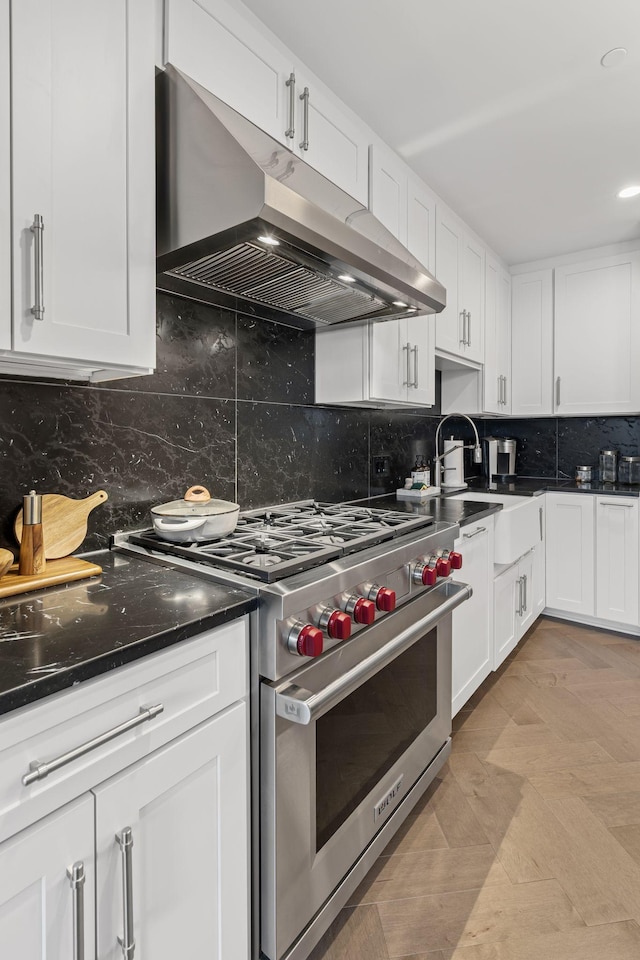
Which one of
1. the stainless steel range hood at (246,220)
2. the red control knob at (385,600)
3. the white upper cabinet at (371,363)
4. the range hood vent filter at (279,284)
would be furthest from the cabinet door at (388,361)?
the red control knob at (385,600)

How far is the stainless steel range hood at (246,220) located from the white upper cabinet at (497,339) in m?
1.74

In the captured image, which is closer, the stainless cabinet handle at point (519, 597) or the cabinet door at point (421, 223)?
the cabinet door at point (421, 223)

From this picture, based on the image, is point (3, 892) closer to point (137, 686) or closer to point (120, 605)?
point (137, 686)

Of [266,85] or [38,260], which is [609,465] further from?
[38,260]

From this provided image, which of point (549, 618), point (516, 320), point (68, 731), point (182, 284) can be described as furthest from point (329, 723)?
point (516, 320)

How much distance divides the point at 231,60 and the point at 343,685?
63.6 inches

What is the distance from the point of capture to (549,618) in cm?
348

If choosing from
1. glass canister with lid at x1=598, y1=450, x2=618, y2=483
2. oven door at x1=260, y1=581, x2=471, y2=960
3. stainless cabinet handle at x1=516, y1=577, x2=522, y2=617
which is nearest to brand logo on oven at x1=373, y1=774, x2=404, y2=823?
oven door at x1=260, y1=581, x2=471, y2=960

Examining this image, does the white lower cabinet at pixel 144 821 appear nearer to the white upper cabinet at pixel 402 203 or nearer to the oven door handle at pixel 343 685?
the oven door handle at pixel 343 685

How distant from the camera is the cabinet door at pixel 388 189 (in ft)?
6.43

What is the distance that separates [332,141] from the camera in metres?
1.74

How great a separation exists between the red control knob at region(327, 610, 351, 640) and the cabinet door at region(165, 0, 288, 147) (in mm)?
1339

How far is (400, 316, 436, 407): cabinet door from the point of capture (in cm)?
226

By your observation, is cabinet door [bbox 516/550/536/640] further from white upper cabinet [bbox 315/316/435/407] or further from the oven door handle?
the oven door handle
